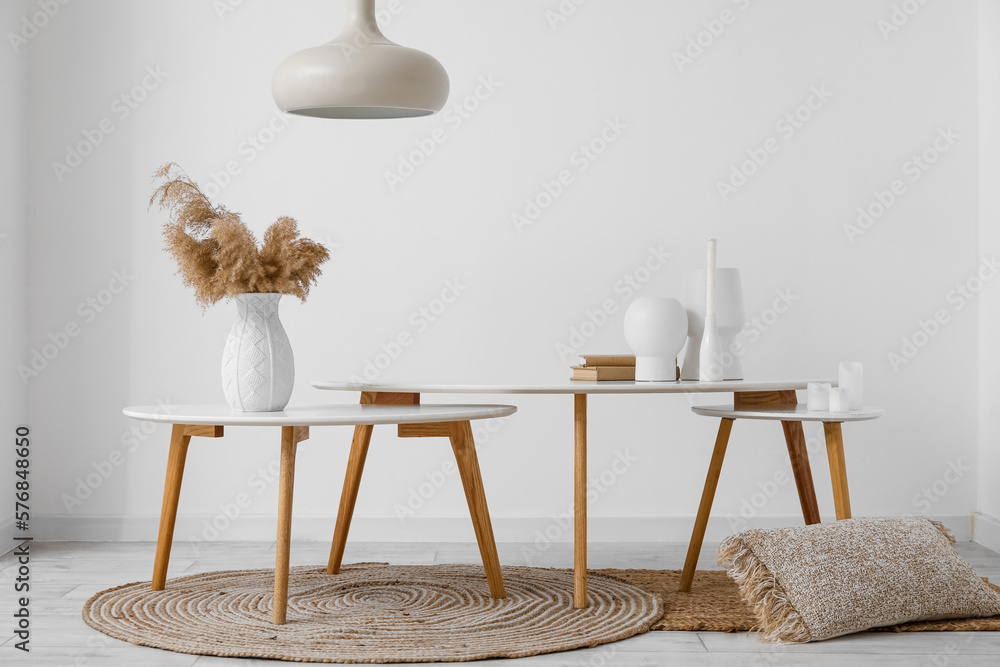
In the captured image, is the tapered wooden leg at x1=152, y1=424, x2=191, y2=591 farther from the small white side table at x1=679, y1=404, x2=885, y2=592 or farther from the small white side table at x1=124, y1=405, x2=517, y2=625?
the small white side table at x1=679, y1=404, x2=885, y2=592

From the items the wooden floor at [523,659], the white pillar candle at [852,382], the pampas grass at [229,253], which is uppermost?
the pampas grass at [229,253]

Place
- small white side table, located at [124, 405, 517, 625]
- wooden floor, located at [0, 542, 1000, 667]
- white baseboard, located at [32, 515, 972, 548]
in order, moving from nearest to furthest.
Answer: wooden floor, located at [0, 542, 1000, 667] → small white side table, located at [124, 405, 517, 625] → white baseboard, located at [32, 515, 972, 548]

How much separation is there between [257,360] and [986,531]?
243 cm

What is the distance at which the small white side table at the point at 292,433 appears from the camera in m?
2.11

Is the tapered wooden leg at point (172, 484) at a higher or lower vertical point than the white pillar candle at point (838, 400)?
lower

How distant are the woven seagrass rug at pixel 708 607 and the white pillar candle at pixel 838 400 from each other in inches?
20.0

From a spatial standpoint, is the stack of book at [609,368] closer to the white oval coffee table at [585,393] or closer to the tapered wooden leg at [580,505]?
the white oval coffee table at [585,393]

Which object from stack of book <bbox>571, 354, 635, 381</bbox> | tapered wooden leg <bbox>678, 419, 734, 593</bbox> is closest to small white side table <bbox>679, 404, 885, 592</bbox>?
tapered wooden leg <bbox>678, 419, 734, 593</bbox>

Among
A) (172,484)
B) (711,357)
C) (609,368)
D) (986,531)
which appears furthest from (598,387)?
(986,531)

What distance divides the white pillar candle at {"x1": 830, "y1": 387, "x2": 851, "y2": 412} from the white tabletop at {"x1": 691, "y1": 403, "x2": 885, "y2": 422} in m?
0.02

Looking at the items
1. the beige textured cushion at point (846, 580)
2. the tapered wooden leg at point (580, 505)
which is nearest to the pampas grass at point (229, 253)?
the tapered wooden leg at point (580, 505)

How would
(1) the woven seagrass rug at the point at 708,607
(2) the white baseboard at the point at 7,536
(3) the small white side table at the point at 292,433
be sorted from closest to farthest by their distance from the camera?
1. (3) the small white side table at the point at 292,433
2. (1) the woven seagrass rug at the point at 708,607
3. (2) the white baseboard at the point at 7,536

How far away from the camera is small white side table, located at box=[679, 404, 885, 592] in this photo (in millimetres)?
2359

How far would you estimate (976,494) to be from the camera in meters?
3.37
